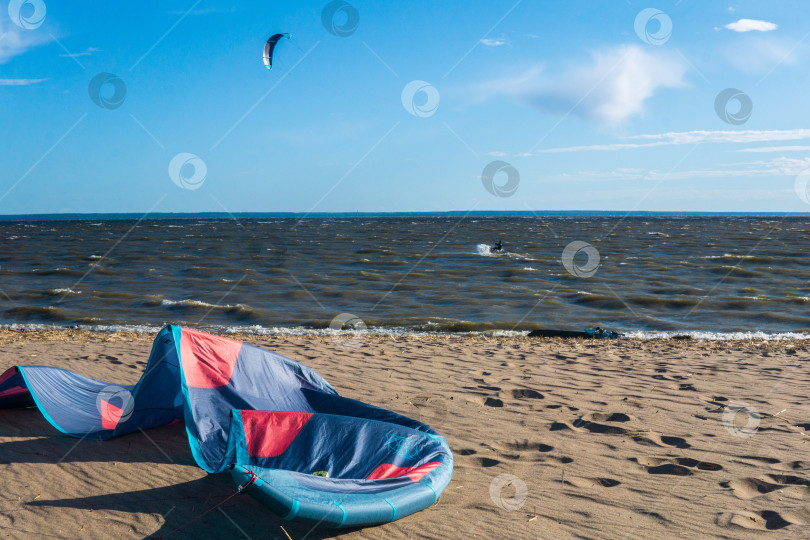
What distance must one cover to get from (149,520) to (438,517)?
1.75 meters

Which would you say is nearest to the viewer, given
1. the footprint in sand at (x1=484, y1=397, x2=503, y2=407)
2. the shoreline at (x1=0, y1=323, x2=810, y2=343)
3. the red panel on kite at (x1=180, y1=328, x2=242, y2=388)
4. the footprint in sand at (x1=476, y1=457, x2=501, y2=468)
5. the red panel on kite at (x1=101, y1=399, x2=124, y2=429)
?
the footprint in sand at (x1=476, y1=457, x2=501, y2=468)

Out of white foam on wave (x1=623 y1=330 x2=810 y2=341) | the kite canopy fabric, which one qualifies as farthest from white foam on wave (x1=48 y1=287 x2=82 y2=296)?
white foam on wave (x1=623 y1=330 x2=810 y2=341)

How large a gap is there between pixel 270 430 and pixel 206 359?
0.91m

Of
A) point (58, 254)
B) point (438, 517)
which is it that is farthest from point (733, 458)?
point (58, 254)

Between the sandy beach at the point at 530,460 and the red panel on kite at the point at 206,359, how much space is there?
57 centimetres

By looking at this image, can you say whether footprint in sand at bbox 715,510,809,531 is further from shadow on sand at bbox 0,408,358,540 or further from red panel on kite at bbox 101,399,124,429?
red panel on kite at bbox 101,399,124,429

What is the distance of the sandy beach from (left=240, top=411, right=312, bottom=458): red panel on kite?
30cm

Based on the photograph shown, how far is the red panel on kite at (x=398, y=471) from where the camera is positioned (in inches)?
150

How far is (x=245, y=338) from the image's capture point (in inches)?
405

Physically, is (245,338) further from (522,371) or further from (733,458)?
(733,458)

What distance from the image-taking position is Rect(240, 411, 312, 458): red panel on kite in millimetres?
4059

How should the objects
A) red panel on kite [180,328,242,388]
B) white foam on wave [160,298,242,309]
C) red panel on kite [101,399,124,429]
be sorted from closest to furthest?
red panel on kite [180,328,242,388] < red panel on kite [101,399,124,429] < white foam on wave [160,298,242,309]

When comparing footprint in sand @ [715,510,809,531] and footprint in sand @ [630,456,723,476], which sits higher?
footprint in sand @ [630,456,723,476]

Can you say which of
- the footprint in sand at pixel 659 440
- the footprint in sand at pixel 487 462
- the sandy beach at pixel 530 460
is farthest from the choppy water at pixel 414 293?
the footprint in sand at pixel 487 462
